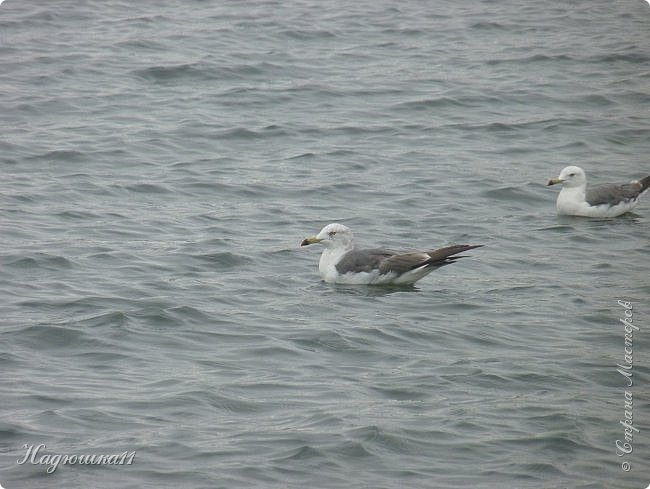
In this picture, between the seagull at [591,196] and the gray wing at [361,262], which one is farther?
the seagull at [591,196]

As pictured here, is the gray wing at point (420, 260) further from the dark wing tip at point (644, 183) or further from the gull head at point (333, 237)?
the dark wing tip at point (644, 183)

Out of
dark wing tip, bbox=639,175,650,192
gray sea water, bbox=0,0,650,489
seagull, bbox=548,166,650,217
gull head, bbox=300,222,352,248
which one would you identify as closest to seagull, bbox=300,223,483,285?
gull head, bbox=300,222,352,248

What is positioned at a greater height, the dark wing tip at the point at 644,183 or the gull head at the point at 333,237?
the gull head at the point at 333,237

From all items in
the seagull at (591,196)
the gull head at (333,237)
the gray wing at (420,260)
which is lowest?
the seagull at (591,196)

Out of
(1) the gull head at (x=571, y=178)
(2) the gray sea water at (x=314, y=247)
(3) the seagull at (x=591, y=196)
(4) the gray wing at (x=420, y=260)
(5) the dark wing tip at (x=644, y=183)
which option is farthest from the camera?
(5) the dark wing tip at (x=644, y=183)

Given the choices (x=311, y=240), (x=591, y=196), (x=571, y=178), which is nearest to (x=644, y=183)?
(x=591, y=196)

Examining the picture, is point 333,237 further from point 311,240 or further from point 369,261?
point 369,261

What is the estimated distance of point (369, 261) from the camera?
40.9 ft

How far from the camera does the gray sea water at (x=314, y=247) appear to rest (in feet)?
27.7

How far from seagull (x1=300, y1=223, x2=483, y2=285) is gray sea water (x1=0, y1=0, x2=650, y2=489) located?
0.62 ft

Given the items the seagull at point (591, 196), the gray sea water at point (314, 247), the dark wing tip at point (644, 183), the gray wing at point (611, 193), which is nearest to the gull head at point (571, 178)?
the seagull at point (591, 196)

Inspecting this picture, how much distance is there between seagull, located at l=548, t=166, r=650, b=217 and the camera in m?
15.0

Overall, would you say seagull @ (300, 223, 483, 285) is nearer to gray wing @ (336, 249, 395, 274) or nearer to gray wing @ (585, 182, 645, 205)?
gray wing @ (336, 249, 395, 274)

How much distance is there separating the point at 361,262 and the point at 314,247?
155 centimetres
